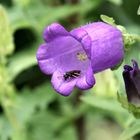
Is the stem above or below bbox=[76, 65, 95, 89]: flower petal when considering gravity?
below

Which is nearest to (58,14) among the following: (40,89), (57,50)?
(40,89)

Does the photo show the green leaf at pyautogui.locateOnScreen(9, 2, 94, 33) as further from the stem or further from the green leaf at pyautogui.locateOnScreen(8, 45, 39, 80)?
the stem

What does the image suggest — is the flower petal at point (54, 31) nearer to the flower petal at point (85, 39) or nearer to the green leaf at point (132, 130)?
the flower petal at point (85, 39)

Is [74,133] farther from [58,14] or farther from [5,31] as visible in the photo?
[5,31]

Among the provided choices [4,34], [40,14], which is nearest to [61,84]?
[4,34]

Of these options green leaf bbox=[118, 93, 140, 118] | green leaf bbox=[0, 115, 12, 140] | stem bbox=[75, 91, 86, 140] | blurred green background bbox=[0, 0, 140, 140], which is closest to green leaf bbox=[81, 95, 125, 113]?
blurred green background bbox=[0, 0, 140, 140]

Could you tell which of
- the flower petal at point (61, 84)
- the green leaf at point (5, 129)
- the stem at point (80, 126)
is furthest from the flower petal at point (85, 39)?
the stem at point (80, 126)
